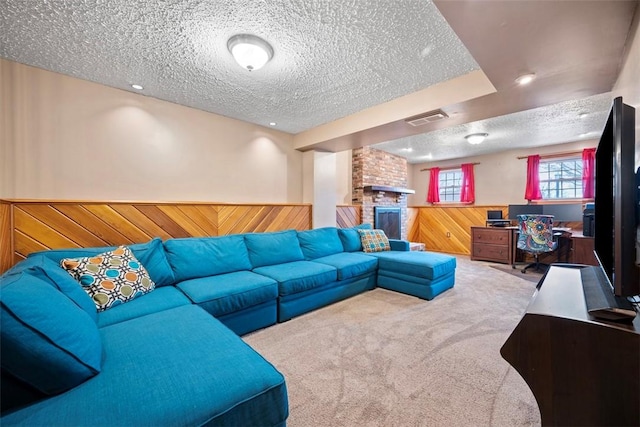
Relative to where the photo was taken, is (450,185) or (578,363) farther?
(450,185)

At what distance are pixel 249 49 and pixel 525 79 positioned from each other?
218 centimetres

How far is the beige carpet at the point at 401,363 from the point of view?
53.2 inches

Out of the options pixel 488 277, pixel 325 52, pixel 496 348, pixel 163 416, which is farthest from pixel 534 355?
pixel 488 277

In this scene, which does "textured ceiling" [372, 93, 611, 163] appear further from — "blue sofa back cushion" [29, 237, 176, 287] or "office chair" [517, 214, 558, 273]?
"blue sofa back cushion" [29, 237, 176, 287]

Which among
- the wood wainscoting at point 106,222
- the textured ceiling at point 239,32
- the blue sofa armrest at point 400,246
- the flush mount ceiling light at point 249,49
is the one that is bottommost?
the blue sofa armrest at point 400,246

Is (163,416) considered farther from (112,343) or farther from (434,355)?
(434,355)

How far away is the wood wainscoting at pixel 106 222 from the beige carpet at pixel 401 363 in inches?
64.2

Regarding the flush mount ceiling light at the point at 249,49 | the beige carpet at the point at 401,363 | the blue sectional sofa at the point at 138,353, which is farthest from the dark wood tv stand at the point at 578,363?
the flush mount ceiling light at the point at 249,49

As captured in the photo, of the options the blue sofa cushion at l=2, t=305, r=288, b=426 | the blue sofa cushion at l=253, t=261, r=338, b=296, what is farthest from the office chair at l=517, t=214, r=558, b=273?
the blue sofa cushion at l=2, t=305, r=288, b=426

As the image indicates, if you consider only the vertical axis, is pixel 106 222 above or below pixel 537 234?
above

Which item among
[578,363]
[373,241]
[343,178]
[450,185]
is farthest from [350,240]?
[450,185]

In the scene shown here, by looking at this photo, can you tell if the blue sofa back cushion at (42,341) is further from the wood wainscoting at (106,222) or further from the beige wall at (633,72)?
the beige wall at (633,72)

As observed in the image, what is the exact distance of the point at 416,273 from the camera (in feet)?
9.84

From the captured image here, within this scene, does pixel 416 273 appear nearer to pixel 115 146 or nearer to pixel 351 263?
pixel 351 263
